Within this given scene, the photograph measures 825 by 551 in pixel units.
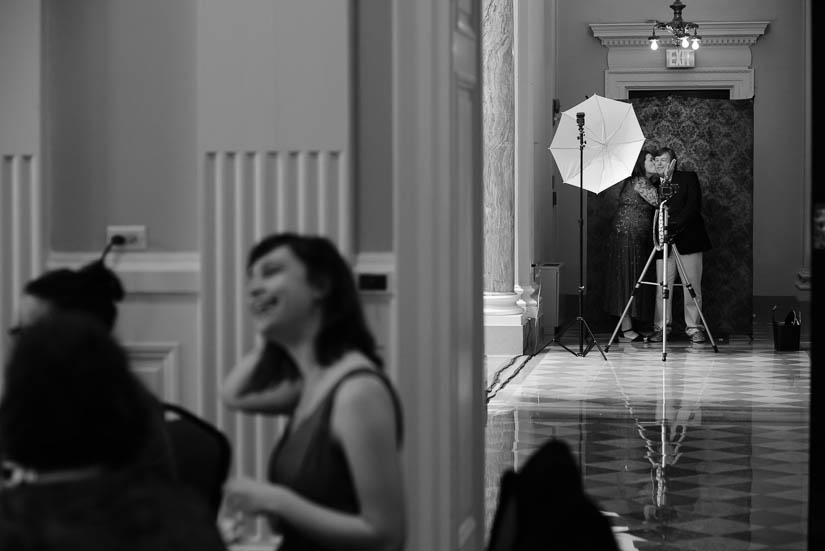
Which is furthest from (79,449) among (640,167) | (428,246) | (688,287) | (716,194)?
(716,194)

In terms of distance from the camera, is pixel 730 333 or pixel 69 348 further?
pixel 730 333

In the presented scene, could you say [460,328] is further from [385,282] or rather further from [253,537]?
[253,537]

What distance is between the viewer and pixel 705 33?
17.5 meters

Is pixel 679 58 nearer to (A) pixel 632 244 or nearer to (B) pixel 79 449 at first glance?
(A) pixel 632 244

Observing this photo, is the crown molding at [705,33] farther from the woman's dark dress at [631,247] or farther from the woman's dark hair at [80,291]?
the woman's dark hair at [80,291]


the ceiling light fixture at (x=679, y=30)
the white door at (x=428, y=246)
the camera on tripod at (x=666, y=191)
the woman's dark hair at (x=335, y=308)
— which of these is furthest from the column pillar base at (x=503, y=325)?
the woman's dark hair at (x=335, y=308)

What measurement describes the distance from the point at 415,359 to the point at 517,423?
4.93m

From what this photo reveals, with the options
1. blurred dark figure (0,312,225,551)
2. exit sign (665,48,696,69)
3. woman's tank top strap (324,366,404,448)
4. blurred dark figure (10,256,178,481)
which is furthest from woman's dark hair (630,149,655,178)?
blurred dark figure (0,312,225,551)

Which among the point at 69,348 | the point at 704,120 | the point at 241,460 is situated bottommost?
the point at 241,460

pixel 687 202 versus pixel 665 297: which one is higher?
pixel 687 202

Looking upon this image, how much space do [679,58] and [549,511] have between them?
16419 millimetres

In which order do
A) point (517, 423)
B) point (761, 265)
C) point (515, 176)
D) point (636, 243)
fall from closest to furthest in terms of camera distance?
1. point (517, 423)
2. point (515, 176)
3. point (636, 243)
4. point (761, 265)

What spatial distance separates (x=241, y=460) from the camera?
12.7 feet

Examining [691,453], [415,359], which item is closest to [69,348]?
[415,359]
